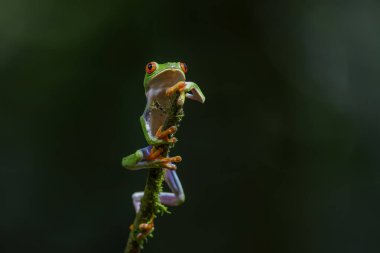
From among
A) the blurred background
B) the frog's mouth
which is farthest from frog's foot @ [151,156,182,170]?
the blurred background

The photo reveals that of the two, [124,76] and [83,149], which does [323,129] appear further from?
[83,149]

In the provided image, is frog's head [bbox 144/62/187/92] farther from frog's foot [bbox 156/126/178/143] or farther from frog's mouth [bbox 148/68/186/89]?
frog's foot [bbox 156/126/178/143]

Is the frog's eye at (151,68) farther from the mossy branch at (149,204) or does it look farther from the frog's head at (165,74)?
the mossy branch at (149,204)

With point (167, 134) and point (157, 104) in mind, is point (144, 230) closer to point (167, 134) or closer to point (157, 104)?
point (167, 134)

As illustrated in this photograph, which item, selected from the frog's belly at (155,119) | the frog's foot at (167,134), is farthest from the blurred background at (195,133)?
the frog's foot at (167,134)

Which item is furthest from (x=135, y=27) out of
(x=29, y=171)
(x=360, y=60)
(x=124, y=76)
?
(x=360, y=60)

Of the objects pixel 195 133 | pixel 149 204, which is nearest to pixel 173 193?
pixel 149 204

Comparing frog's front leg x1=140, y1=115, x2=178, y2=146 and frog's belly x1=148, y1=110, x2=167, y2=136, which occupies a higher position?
frog's belly x1=148, y1=110, x2=167, y2=136
